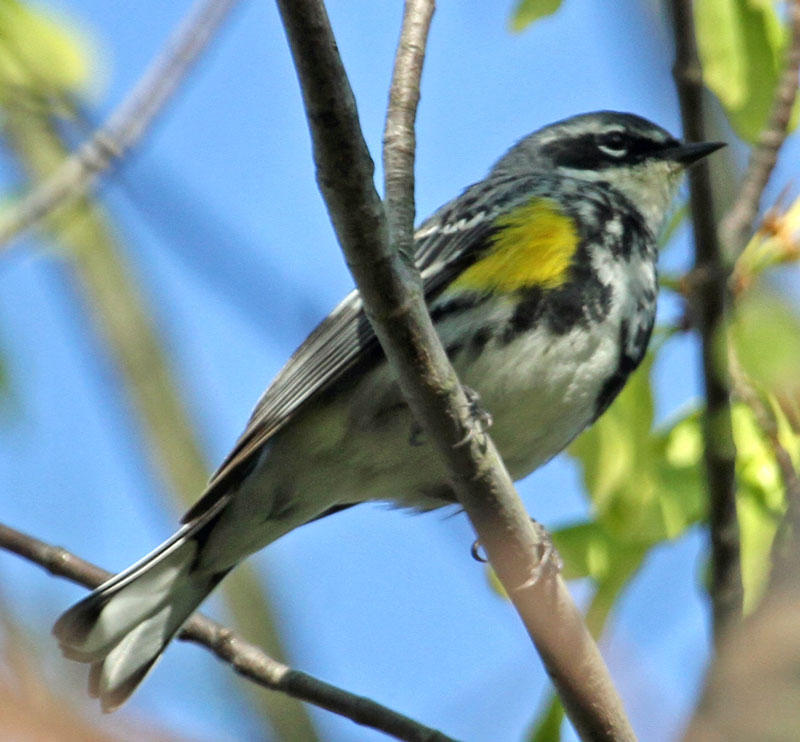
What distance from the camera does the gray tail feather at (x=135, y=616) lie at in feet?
11.7

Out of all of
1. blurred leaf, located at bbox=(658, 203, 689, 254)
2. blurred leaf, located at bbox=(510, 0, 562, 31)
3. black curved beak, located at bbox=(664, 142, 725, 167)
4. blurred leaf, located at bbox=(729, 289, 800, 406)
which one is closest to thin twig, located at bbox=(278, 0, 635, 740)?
blurred leaf, located at bbox=(510, 0, 562, 31)

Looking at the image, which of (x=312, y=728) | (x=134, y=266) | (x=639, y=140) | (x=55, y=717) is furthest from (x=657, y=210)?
(x=134, y=266)

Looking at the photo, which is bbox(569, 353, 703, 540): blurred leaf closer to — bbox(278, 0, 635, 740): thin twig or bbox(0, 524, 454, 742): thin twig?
bbox(278, 0, 635, 740): thin twig

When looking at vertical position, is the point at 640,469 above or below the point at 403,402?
below

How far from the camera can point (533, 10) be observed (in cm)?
295

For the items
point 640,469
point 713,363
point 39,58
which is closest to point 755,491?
point 640,469

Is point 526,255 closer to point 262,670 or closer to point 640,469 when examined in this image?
point 640,469

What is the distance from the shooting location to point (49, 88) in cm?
385

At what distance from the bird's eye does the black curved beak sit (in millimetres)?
294

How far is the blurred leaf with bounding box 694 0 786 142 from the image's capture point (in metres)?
3.23

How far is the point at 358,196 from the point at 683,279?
165cm

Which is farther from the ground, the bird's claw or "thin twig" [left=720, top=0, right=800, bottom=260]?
"thin twig" [left=720, top=0, right=800, bottom=260]

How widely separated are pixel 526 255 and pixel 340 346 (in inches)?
26.1

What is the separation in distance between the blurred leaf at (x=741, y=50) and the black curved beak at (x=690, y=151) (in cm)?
16
